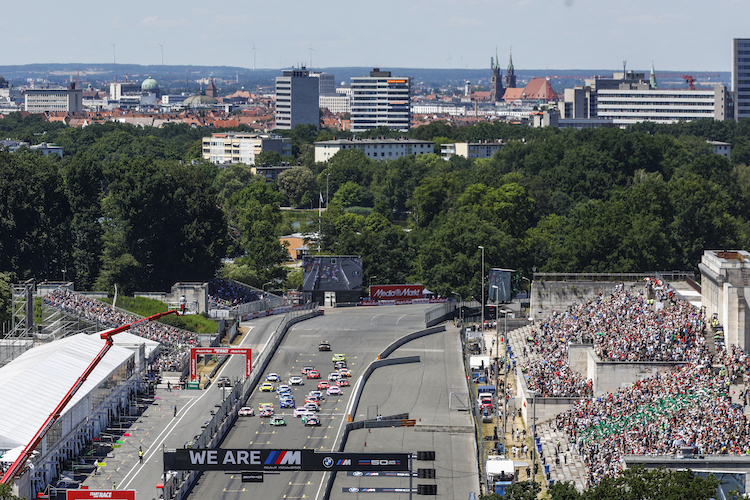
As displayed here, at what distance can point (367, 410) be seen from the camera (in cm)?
8444

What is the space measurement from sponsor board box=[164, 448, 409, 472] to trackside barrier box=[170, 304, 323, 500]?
325 inches

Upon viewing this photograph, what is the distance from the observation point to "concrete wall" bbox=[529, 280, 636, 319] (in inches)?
4016

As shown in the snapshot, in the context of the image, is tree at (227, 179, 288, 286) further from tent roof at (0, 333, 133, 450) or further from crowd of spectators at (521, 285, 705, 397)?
crowd of spectators at (521, 285, 705, 397)

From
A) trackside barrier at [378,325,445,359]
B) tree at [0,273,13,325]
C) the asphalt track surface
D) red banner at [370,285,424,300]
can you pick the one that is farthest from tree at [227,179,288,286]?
tree at [0,273,13,325]

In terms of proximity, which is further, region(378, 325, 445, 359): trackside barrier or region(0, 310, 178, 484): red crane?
region(378, 325, 445, 359): trackside barrier

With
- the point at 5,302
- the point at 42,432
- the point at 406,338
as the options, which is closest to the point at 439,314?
the point at 406,338

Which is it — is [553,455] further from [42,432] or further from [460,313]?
[460,313]

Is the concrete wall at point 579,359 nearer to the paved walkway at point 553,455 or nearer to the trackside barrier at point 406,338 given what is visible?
the paved walkway at point 553,455

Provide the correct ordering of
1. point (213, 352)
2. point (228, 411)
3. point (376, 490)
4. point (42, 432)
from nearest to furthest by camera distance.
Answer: point (42, 432) < point (376, 490) < point (228, 411) < point (213, 352)

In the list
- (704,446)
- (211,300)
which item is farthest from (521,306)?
(704,446)

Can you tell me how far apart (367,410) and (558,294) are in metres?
25.5

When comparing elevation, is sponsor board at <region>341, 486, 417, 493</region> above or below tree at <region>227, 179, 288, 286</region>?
below

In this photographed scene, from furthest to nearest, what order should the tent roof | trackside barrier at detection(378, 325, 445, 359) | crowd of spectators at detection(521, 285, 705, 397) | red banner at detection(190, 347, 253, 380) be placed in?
trackside barrier at detection(378, 325, 445, 359) < red banner at detection(190, 347, 253, 380) < crowd of spectators at detection(521, 285, 705, 397) < the tent roof

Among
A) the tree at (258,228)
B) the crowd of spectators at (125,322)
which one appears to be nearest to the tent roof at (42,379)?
the crowd of spectators at (125,322)
